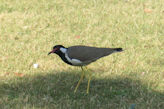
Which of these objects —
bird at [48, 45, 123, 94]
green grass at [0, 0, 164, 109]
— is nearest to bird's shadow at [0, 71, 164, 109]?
green grass at [0, 0, 164, 109]

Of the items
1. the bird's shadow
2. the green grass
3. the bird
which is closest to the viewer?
the bird's shadow

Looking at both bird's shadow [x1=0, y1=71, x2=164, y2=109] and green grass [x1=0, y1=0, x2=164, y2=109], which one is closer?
bird's shadow [x1=0, y1=71, x2=164, y2=109]

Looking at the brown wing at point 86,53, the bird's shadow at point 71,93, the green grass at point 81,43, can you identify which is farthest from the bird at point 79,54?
the green grass at point 81,43

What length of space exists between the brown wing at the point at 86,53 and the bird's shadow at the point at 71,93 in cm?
50

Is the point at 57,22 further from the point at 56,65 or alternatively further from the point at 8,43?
the point at 56,65

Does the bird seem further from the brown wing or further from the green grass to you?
the green grass

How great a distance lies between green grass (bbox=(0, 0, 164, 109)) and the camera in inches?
193

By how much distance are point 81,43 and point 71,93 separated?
237 cm

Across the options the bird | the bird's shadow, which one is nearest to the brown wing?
the bird

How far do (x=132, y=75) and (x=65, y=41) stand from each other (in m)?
2.11

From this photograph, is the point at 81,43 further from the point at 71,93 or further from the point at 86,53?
the point at 71,93

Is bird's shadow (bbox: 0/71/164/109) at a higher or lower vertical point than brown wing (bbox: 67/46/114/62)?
lower

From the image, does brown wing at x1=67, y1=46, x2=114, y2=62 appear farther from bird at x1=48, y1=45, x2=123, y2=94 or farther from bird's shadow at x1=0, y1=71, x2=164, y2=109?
bird's shadow at x1=0, y1=71, x2=164, y2=109

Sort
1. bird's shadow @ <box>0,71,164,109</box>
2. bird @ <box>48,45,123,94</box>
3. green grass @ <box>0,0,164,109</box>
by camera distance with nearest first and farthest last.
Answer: bird's shadow @ <box>0,71,164,109</box>, green grass @ <box>0,0,164,109</box>, bird @ <box>48,45,123,94</box>
